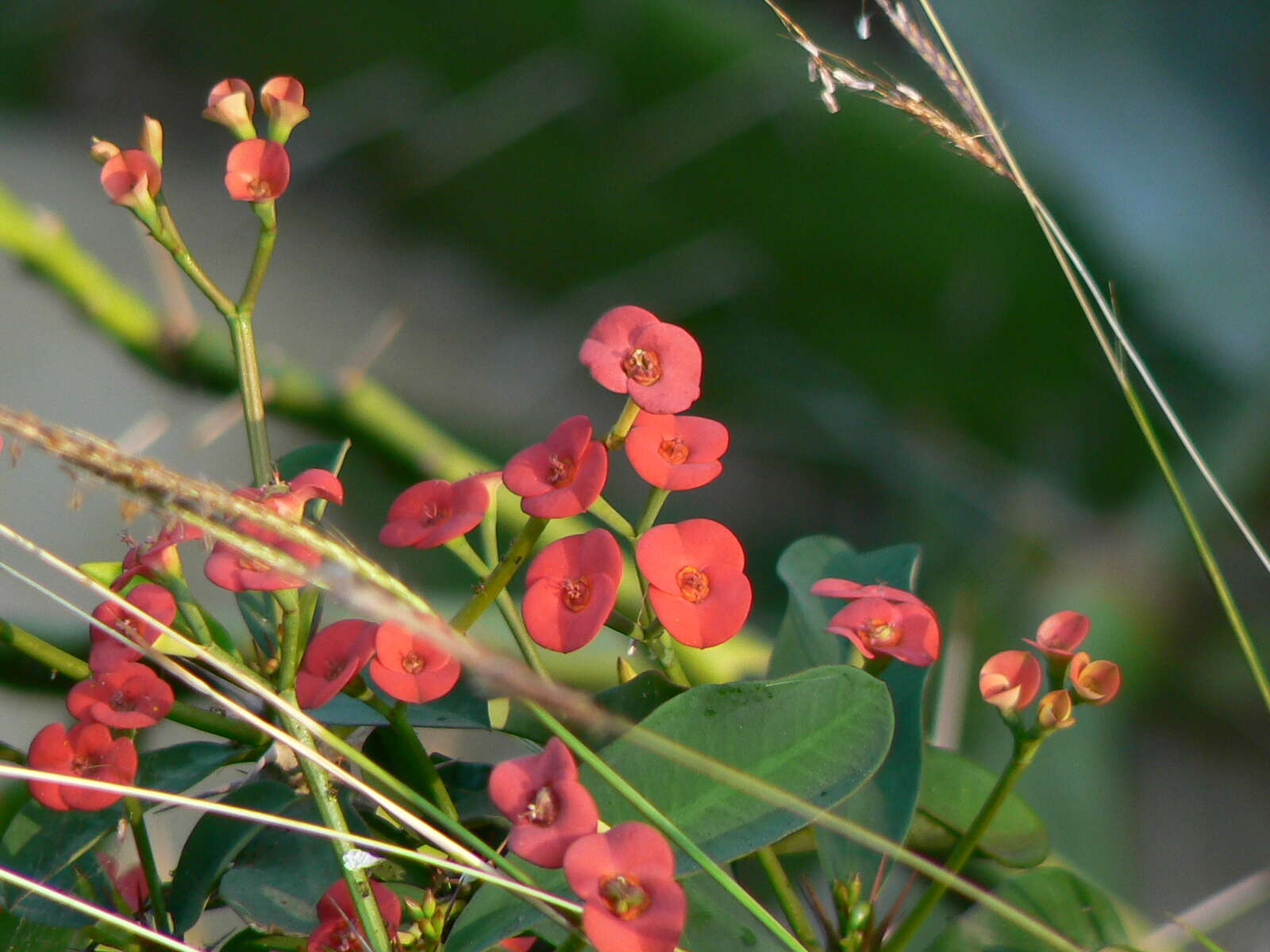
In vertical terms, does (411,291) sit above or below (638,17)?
below

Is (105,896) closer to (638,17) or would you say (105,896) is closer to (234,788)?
(234,788)

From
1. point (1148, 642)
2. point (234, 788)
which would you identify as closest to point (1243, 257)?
point (1148, 642)

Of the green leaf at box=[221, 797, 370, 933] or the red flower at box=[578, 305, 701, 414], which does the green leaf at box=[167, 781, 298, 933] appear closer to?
the green leaf at box=[221, 797, 370, 933]

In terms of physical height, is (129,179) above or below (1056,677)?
above

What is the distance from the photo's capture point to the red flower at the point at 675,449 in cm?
24

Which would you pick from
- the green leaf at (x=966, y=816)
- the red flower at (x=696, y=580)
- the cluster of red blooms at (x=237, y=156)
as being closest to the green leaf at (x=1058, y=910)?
the green leaf at (x=966, y=816)

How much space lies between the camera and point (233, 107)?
29 cm

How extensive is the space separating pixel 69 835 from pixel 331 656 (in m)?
0.10

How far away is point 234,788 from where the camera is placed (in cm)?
30

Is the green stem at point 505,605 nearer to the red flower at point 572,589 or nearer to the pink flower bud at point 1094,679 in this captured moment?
the red flower at point 572,589

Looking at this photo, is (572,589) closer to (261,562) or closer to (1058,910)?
(261,562)

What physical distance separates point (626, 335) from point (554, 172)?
2.22 feet

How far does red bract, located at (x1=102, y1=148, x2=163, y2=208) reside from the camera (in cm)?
28

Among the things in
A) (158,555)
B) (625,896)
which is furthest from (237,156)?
(625,896)
